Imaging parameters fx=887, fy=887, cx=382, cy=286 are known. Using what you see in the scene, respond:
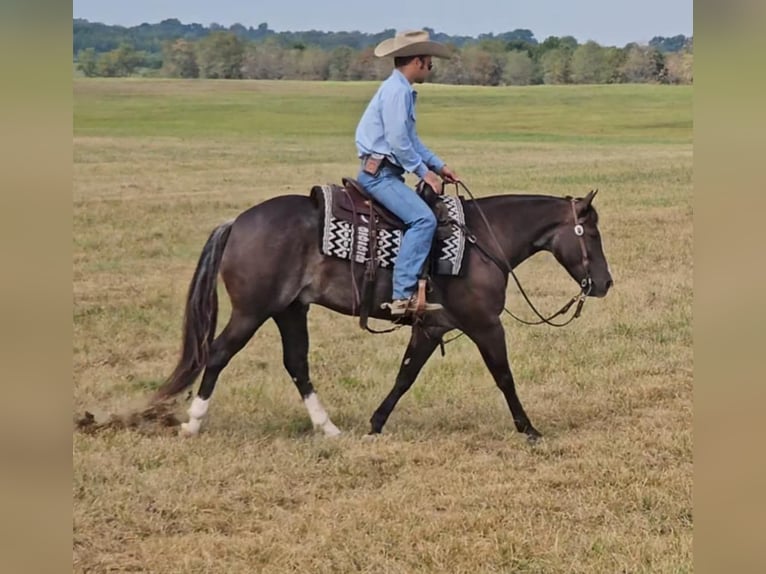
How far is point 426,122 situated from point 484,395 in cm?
1215

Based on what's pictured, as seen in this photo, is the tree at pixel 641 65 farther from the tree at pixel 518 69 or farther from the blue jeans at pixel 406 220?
the blue jeans at pixel 406 220

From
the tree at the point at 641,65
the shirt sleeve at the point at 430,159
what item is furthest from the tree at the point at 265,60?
the shirt sleeve at the point at 430,159

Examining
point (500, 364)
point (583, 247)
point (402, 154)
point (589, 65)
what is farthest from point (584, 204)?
point (589, 65)

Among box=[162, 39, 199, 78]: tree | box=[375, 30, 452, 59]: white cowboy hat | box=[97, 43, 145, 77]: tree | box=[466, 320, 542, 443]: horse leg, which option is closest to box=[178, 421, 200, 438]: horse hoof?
box=[466, 320, 542, 443]: horse leg

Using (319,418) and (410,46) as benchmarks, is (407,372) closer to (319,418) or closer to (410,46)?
(319,418)

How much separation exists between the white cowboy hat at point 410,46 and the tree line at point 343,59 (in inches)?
215

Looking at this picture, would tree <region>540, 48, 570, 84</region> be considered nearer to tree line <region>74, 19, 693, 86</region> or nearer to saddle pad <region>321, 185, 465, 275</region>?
tree line <region>74, 19, 693, 86</region>

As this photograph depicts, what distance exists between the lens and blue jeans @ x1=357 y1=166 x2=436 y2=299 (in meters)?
5.44

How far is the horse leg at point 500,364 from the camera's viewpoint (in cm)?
577

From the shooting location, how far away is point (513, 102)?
1698 cm

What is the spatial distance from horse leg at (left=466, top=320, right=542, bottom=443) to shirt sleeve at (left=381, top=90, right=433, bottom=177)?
1211mm
